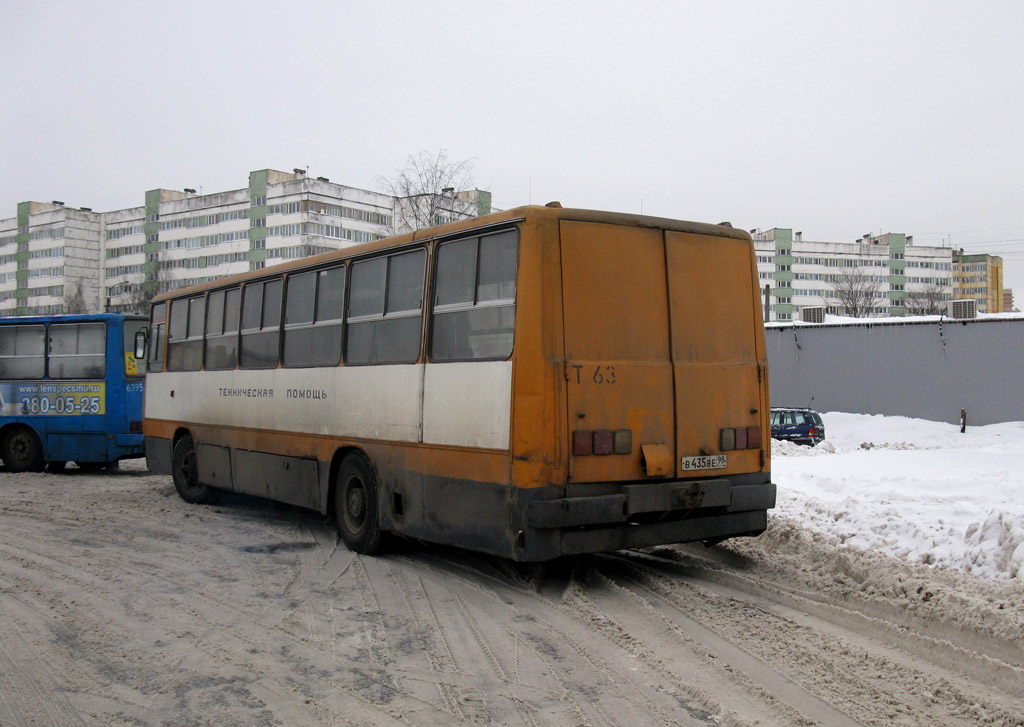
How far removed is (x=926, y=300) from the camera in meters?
111

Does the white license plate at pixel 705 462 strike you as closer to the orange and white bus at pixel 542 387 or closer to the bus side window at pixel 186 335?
the orange and white bus at pixel 542 387

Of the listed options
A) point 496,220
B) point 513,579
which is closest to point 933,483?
point 513,579

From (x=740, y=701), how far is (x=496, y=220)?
13.4 feet

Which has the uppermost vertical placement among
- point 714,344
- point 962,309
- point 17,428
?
point 962,309

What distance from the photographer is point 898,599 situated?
6.59 meters

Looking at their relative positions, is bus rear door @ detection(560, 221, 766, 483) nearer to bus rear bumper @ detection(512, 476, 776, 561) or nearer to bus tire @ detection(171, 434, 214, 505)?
bus rear bumper @ detection(512, 476, 776, 561)

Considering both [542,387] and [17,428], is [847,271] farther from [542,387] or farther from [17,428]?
[542,387]

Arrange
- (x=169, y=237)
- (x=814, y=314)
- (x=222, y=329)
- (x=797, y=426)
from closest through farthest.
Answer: (x=222, y=329) → (x=797, y=426) → (x=814, y=314) → (x=169, y=237)

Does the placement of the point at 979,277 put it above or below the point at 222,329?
above

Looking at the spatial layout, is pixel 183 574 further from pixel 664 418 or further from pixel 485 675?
pixel 664 418

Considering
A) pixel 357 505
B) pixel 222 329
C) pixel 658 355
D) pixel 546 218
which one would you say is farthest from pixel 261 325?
pixel 658 355

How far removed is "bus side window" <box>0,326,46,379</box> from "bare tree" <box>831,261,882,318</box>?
234ft

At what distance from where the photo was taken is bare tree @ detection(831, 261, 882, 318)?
85.9 meters

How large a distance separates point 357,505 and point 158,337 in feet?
21.5
